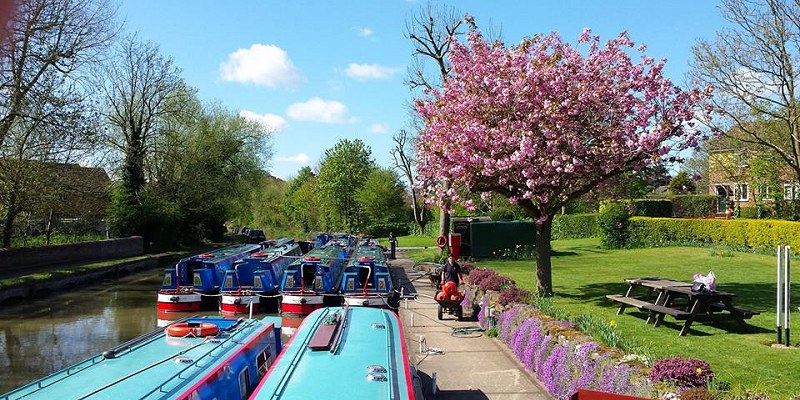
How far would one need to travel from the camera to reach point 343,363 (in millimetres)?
7172

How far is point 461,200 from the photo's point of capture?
18000mm

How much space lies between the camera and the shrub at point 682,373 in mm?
7151

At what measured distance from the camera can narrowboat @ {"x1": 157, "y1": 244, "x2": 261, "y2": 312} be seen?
21.5m

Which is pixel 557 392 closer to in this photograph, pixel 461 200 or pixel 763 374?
pixel 763 374

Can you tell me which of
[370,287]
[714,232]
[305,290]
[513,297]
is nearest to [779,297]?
[513,297]

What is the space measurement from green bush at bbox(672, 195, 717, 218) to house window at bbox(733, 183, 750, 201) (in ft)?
5.62

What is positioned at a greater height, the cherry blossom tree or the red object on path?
the cherry blossom tree

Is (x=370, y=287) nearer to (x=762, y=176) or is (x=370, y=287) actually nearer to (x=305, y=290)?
(x=305, y=290)

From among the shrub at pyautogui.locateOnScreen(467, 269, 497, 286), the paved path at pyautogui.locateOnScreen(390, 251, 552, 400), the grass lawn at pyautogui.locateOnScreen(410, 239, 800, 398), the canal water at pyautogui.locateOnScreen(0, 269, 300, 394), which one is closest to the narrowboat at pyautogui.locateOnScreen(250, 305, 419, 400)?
the paved path at pyautogui.locateOnScreen(390, 251, 552, 400)

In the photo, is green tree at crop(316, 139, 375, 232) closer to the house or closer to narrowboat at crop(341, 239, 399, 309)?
the house

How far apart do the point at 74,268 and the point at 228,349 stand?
25.8m

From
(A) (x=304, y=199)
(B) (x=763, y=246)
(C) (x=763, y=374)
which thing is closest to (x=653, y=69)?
(C) (x=763, y=374)

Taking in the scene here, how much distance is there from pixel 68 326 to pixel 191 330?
42.9 feet

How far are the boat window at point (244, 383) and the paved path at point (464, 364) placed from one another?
323cm
